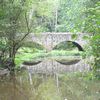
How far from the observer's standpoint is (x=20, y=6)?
16328mm

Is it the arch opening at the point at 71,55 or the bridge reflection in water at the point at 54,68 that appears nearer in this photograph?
the bridge reflection in water at the point at 54,68

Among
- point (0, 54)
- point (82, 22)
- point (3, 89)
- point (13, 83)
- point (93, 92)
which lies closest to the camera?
point (82, 22)

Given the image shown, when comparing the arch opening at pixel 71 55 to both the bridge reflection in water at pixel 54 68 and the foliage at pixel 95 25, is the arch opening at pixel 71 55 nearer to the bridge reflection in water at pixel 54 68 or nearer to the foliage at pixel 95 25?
the bridge reflection in water at pixel 54 68

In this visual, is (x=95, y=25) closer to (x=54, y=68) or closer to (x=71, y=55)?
(x=54, y=68)

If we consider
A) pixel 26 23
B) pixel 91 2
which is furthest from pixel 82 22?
pixel 91 2

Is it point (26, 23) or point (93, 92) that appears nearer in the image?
point (93, 92)

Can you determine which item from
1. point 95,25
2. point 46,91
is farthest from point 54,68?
point 95,25

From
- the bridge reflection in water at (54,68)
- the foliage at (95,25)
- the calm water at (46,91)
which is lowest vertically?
the bridge reflection in water at (54,68)

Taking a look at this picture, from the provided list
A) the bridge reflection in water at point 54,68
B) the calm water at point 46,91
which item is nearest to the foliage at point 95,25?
the calm water at point 46,91

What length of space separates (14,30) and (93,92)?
7507mm

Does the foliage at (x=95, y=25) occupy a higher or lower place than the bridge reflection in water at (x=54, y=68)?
higher

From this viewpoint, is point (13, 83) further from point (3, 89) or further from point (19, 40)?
point (19, 40)

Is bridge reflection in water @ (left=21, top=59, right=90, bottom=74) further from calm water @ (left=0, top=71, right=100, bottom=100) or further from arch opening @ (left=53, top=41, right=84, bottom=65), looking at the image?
calm water @ (left=0, top=71, right=100, bottom=100)

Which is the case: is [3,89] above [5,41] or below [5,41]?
below
